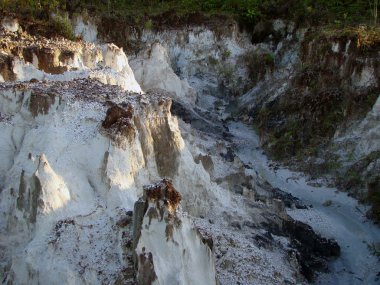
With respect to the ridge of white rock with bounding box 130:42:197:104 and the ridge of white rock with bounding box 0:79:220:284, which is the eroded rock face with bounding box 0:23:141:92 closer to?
the ridge of white rock with bounding box 0:79:220:284

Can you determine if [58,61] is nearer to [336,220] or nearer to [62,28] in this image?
[62,28]

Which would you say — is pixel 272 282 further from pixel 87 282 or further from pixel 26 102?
pixel 26 102

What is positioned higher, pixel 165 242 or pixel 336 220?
Answer: pixel 165 242

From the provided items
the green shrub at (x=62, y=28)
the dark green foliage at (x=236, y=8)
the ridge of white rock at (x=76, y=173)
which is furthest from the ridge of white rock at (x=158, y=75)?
the ridge of white rock at (x=76, y=173)

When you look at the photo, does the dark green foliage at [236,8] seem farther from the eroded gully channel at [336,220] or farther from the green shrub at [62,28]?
the eroded gully channel at [336,220]

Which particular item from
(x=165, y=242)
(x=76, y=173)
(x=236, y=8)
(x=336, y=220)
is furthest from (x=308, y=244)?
(x=236, y=8)

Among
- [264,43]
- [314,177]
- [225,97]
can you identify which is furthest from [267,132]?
[264,43]
